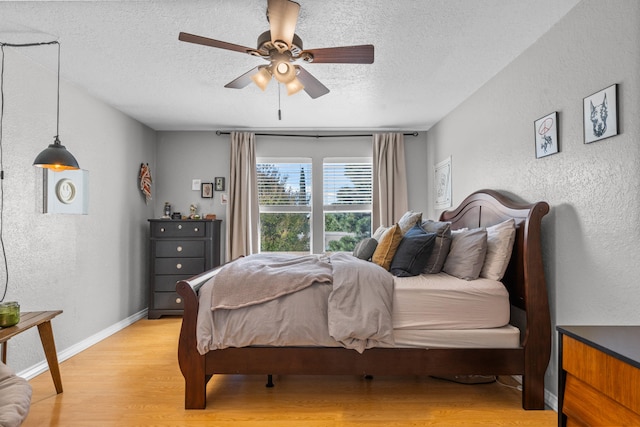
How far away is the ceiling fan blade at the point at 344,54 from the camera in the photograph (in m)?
2.21

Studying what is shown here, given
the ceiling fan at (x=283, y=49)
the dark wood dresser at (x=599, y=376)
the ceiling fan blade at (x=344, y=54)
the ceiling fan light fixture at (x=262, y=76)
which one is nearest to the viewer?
the dark wood dresser at (x=599, y=376)

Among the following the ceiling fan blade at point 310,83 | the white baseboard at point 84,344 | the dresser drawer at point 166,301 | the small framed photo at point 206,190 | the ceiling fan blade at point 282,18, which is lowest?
the white baseboard at point 84,344

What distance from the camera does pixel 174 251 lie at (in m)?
4.75

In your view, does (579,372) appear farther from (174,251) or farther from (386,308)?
(174,251)

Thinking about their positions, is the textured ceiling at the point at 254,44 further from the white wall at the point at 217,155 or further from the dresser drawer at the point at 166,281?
the dresser drawer at the point at 166,281

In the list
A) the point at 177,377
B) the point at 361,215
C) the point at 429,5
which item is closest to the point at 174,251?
the point at 177,377

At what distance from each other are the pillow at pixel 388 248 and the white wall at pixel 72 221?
8.65 feet

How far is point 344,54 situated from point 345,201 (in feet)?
10.6

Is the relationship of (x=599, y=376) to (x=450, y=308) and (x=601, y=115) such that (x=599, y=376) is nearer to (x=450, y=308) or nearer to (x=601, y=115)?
(x=450, y=308)

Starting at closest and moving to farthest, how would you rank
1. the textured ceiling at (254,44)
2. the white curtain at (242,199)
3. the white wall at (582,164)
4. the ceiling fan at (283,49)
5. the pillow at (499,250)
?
the white wall at (582,164) → the ceiling fan at (283,49) → the textured ceiling at (254,44) → the pillow at (499,250) → the white curtain at (242,199)

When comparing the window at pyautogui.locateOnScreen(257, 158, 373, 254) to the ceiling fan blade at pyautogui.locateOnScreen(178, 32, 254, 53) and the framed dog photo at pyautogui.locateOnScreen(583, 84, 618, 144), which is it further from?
the framed dog photo at pyautogui.locateOnScreen(583, 84, 618, 144)

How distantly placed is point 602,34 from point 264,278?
2.30 meters

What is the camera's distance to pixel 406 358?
2408 millimetres

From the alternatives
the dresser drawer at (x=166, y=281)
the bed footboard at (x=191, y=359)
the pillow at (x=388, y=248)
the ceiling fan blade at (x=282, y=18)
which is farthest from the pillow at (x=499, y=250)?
the dresser drawer at (x=166, y=281)
